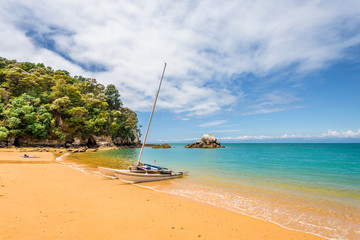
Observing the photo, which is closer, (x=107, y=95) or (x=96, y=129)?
(x=96, y=129)

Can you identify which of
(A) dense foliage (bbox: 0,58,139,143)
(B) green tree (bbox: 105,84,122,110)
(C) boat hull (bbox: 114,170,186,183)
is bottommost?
(C) boat hull (bbox: 114,170,186,183)

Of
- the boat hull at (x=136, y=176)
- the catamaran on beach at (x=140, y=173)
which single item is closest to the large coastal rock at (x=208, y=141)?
the catamaran on beach at (x=140, y=173)

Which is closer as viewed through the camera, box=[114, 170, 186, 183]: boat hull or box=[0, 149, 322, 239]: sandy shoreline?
box=[0, 149, 322, 239]: sandy shoreline

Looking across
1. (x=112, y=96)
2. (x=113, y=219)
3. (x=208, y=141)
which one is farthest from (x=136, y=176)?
(x=208, y=141)

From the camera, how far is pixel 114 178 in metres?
14.1

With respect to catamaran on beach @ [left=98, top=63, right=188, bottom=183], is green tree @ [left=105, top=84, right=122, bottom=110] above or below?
above

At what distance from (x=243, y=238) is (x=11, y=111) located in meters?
49.2

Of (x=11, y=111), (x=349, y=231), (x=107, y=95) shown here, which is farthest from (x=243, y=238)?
(x=107, y=95)

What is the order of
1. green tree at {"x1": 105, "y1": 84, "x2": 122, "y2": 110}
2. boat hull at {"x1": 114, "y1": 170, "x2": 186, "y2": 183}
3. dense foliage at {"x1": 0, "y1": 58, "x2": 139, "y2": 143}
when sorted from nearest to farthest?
boat hull at {"x1": 114, "y1": 170, "x2": 186, "y2": 183}, dense foliage at {"x1": 0, "y1": 58, "x2": 139, "y2": 143}, green tree at {"x1": 105, "y1": 84, "x2": 122, "y2": 110}

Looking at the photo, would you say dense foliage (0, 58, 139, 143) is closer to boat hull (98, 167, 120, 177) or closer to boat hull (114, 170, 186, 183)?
boat hull (98, 167, 120, 177)

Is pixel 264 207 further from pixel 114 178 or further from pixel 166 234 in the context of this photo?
pixel 114 178

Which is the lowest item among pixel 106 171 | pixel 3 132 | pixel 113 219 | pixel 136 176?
pixel 136 176

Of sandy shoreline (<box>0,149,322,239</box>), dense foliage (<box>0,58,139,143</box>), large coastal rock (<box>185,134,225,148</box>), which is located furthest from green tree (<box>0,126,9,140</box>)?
large coastal rock (<box>185,134,225,148</box>)

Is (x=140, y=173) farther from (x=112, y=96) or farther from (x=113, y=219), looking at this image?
(x=112, y=96)
